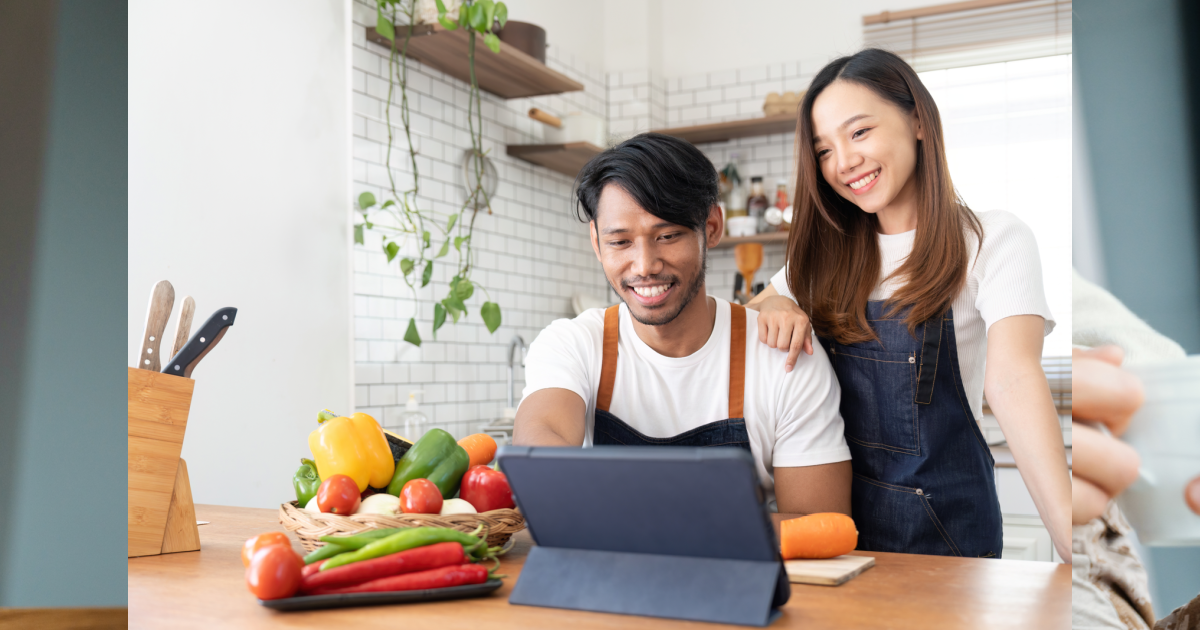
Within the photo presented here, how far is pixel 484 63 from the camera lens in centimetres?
330

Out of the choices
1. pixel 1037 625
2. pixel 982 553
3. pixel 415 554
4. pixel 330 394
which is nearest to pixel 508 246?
pixel 330 394

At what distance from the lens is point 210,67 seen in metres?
2.14

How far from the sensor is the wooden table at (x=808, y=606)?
2.77 feet

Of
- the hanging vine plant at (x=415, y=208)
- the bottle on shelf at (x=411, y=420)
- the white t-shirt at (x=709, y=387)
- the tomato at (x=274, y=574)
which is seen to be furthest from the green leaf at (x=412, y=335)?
the tomato at (x=274, y=574)

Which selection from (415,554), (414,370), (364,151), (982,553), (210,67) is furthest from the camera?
(414,370)

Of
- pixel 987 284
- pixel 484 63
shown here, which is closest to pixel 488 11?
pixel 484 63

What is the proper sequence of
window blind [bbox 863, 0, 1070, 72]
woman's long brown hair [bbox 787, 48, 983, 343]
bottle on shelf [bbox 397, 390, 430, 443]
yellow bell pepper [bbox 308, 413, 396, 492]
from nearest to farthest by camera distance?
yellow bell pepper [bbox 308, 413, 396, 492]
woman's long brown hair [bbox 787, 48, 983, 343]
bottle on shelf [bbox 397, 390, 430, 443]
window blind [bbox 863, 0, 1070, 72]

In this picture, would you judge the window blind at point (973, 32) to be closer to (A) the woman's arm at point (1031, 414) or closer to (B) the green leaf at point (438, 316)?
(B) the green leaf at point (438, 316)

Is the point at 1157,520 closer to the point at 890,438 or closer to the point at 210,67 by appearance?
the point at 890,438

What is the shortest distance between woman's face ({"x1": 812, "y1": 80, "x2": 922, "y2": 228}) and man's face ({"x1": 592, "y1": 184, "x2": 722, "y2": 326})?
295mm

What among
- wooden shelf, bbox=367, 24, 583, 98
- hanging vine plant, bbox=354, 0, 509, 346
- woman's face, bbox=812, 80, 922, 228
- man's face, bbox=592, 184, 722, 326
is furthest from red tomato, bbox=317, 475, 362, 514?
wooden shelf, bbox=367, 24, 583, 98

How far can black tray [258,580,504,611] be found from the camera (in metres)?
0.92

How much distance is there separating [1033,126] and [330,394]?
10.9ft

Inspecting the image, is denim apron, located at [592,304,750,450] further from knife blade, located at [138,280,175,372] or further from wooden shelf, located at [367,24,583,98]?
wooden shelf, located at [367,24,583,98]
